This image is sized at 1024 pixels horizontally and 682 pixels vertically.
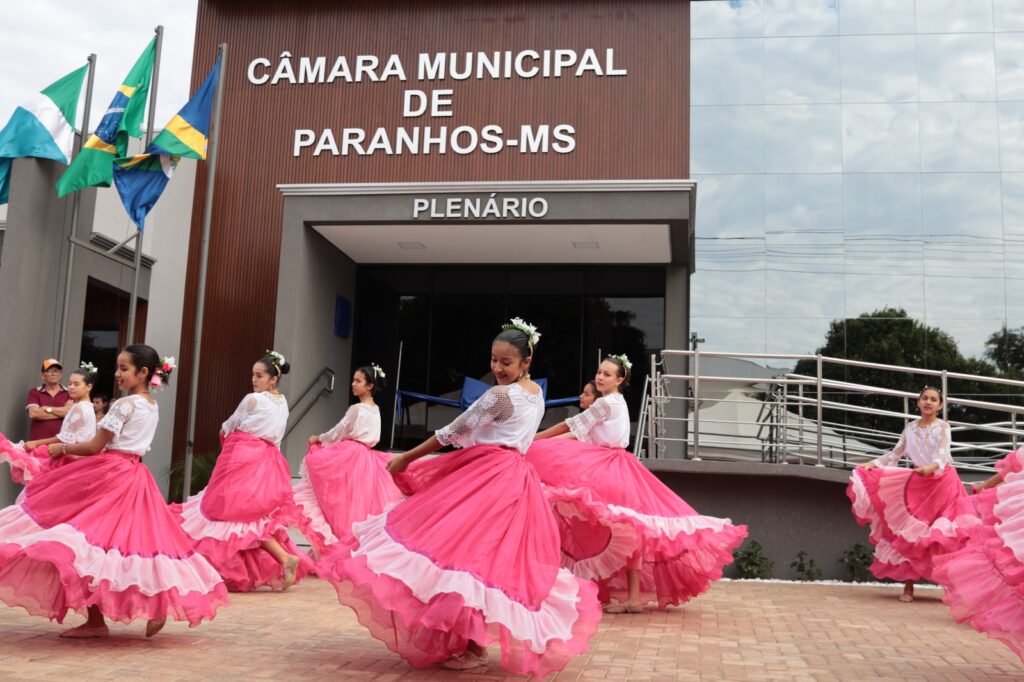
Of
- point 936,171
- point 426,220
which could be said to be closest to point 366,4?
point 426,220

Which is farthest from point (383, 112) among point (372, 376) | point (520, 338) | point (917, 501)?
point (520, 338)

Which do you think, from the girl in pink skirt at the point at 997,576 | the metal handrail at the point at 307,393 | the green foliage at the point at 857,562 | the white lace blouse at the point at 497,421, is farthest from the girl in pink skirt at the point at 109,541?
the metal handrail at the point at 307,393

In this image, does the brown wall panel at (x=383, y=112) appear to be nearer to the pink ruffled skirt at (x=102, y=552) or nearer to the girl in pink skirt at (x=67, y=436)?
the girl in pink skirt at (x=67, y=436)

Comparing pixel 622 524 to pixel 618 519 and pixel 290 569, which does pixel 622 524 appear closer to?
pixel 618 519

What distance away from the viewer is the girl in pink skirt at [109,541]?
482cm

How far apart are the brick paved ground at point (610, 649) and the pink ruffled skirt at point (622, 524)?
358mm

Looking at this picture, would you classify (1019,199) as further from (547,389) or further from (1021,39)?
(547,389)

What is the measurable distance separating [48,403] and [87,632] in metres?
5.23

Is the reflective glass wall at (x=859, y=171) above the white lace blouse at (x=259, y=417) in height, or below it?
above

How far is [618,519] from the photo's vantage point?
22.2 ft

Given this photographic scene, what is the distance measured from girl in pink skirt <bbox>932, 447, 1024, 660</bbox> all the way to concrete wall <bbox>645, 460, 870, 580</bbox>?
Result: 5.12m

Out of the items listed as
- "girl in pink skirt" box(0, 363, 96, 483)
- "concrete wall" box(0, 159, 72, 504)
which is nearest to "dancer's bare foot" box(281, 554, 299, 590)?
"girl in pink skirt" box(0, 363, 96, 483)

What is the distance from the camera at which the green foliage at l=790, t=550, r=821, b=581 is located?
10.1 meters

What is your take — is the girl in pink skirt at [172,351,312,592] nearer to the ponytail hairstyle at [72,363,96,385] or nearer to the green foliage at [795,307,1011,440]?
the ponytail hairstyle at [72,363,96,385]
